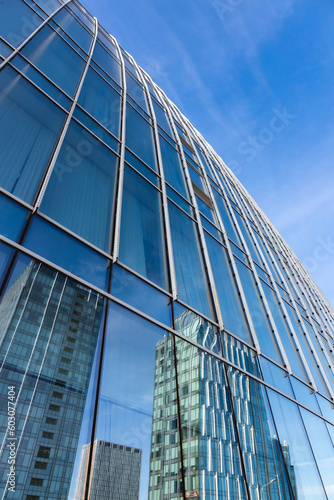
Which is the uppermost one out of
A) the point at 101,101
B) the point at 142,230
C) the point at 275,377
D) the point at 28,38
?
the point at 101,101

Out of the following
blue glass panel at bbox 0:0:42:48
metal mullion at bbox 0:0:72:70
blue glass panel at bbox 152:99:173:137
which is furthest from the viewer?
blue glass panel at bbox 152:99:173:137

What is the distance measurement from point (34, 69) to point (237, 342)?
8.40 metres

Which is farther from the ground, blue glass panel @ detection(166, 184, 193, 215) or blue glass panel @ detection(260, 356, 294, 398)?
blue glass panel @ detection(166, 184, 193, 215)

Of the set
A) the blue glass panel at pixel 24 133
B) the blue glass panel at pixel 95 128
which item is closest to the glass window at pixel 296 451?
the blue glass panel at pixel 24 133

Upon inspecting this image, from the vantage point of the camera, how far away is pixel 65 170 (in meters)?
6.39

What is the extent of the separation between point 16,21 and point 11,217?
6915 mm

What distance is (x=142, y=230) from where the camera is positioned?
7.50m

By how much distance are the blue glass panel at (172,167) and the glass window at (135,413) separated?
241 inches

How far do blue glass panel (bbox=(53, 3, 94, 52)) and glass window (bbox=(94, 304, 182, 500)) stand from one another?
10727 millimetres

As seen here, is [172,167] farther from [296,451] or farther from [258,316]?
[296,451]

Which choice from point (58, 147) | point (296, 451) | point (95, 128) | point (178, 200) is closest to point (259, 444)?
point (296, 451)

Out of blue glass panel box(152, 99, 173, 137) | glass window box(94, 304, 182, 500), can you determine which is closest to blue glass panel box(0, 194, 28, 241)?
glass window box(94, 304, 182, 500)

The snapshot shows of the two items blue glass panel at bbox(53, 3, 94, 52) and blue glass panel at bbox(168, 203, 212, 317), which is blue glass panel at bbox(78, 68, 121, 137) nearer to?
blue glass panel at bbox(53, 3, 94, 52)

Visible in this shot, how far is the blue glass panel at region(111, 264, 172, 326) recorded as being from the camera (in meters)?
5.84
